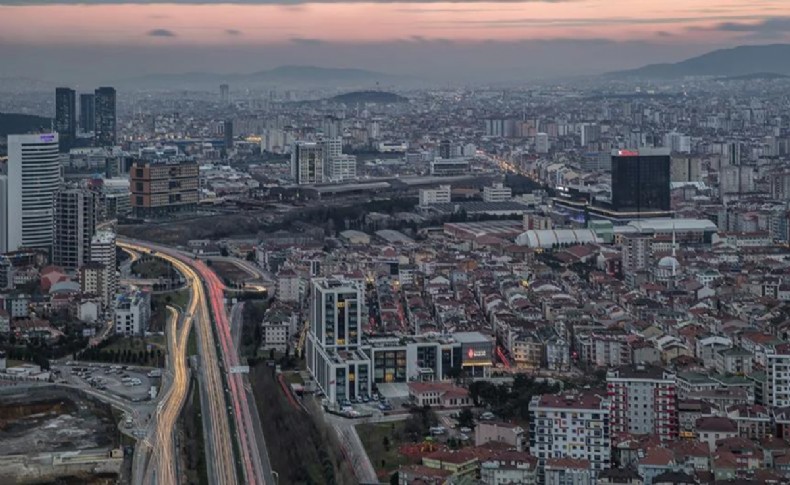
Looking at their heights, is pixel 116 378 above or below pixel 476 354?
below

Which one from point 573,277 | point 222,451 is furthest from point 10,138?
point 222,451

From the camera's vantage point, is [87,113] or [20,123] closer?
[20,123]

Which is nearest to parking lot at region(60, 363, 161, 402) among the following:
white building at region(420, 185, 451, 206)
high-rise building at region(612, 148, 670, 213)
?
high-rise building at region(612, 148, 670, 213)

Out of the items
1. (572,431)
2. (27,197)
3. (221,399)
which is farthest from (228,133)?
(572,431)

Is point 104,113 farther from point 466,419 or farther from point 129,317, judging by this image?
point 466,419

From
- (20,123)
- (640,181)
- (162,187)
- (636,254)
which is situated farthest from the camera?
(20,123)

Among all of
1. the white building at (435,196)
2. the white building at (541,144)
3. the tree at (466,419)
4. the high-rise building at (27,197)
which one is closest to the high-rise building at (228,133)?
the white building at (541,144)

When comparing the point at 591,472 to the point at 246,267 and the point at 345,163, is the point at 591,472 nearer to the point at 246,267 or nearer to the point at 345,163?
the point at 246,267
